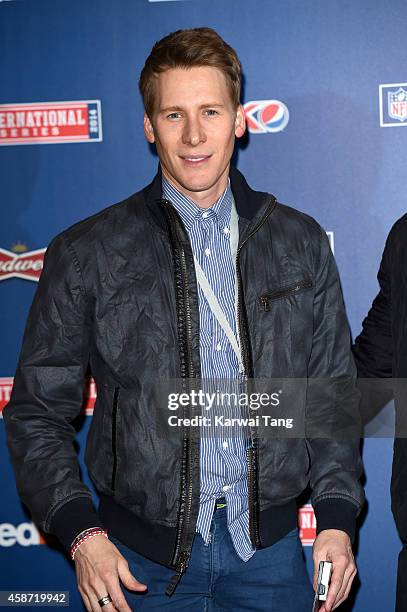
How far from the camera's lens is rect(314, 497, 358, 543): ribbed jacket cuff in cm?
192

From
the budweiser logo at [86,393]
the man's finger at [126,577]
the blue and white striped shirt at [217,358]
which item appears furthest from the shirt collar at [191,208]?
the budweiser logo at [86,393]

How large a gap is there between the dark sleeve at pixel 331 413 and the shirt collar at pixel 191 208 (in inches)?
10.6

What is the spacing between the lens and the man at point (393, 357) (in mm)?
2100

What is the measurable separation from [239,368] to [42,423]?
48 centimetres

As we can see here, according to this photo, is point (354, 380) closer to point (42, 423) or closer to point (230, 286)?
point (230, 286)

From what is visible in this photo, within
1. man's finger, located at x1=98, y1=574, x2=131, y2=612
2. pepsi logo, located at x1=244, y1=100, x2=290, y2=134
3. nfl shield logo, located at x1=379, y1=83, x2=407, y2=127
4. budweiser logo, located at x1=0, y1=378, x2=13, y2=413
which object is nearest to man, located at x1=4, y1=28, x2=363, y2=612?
man's finger, located at x1=98, y1=574, x2=131, y2=612

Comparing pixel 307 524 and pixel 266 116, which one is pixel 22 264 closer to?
pixel 266 116

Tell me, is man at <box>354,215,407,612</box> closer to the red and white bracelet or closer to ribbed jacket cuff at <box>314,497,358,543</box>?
ribbed jacket cuff at <box>314,497,358,543</box>

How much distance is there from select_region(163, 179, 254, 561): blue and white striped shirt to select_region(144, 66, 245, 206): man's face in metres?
0.08

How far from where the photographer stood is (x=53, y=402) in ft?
6.35

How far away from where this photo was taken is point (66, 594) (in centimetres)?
306

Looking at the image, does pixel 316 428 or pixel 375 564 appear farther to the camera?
pixel 375 564

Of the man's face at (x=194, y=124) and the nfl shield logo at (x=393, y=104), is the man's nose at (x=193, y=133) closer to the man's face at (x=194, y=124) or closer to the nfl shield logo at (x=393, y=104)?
the man's face at (x=194, y=124)

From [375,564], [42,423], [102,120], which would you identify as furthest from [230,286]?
[375,564]
